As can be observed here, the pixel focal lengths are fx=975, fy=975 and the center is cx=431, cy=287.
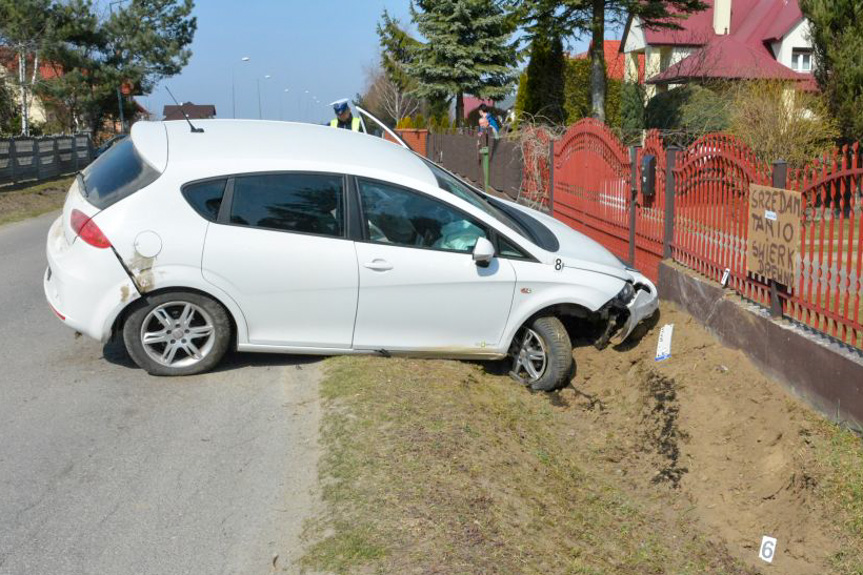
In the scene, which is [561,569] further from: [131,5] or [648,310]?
[131,5]

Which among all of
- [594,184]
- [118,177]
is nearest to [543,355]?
[118,177]

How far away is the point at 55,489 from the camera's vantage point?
5.21 m

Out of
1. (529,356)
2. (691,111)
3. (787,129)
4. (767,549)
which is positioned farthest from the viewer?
(691,111)

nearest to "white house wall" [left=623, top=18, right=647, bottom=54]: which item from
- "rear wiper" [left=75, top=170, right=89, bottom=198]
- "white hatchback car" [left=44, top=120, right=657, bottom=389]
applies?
"white hatchback car" [left=44, top=120, right=657, bottom=389]

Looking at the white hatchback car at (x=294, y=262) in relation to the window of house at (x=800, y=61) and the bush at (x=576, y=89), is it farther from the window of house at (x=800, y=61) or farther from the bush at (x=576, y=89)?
the window of house at (x=800, y=61)

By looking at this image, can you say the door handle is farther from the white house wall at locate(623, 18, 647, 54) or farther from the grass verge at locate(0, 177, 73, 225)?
the white house wall at locate(623, 18, 647, 54)

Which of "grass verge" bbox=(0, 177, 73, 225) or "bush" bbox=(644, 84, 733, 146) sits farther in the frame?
"bush" bbox=(644, 84, 733, 146)

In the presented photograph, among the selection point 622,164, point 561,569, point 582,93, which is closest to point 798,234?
point 561,569

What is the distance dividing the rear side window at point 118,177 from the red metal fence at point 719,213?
14.8 ft

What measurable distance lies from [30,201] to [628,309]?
59.8 ft

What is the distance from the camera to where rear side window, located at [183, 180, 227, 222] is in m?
6.98

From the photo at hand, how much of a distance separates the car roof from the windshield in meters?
0.15

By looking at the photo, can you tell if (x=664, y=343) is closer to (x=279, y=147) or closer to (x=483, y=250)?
(x=483, y=250)

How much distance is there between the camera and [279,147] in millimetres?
7430
